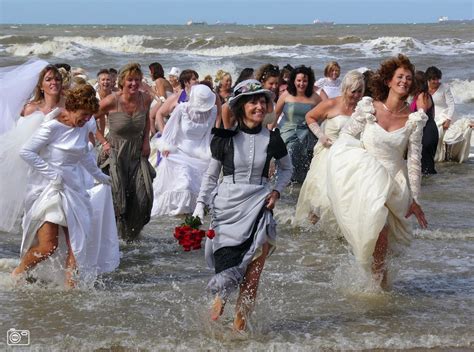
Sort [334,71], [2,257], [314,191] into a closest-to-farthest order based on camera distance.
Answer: [2,257] < [314,191] < [334,71]

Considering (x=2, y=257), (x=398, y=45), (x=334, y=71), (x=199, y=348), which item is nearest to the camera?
(x=199, y=348)

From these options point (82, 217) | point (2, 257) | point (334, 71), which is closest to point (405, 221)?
point (82, 217)

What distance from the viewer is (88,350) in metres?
6.22

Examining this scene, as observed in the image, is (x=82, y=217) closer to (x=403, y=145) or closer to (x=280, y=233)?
(x=403, y=145)

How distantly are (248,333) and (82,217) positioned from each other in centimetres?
193

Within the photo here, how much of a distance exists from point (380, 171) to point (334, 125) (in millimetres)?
3229

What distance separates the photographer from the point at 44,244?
742cm

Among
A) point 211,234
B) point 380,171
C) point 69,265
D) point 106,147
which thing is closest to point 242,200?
point 211,234

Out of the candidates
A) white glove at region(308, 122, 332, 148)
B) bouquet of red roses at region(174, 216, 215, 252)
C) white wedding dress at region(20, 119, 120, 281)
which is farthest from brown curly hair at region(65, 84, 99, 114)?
white glove at region(308, 122, 332, 148)

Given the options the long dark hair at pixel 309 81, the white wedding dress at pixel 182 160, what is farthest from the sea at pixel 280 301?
the long dark hair at pixel 309 81

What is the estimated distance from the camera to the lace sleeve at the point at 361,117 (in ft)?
24.6

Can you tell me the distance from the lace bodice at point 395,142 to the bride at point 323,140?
2.49 metres

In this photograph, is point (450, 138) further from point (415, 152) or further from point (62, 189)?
point (62, 189)

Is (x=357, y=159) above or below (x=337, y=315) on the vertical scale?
above
